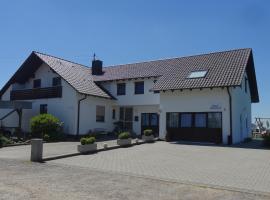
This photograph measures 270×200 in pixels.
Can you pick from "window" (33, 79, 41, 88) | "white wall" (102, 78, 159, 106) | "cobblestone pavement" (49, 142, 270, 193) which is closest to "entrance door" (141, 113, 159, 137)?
"white wall" (102, 78, 159, 106)

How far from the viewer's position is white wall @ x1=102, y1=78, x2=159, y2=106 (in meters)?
27.1

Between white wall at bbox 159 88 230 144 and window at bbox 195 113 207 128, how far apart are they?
353 mm

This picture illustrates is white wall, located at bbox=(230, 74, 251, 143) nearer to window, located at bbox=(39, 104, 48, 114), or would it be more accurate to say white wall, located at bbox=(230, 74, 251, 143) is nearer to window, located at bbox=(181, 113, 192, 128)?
window, located at bbox=(181, 113, 192, 128)

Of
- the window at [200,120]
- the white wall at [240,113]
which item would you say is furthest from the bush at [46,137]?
the white wall at [240,113]

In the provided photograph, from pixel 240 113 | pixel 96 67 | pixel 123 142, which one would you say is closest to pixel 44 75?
pixel 96 67

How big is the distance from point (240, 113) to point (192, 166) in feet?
42.1

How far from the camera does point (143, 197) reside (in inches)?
303

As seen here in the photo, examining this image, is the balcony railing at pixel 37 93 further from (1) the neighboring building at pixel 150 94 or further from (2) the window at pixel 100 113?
(2) the window at pixel 100 113

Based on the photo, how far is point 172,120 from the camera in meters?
23.7

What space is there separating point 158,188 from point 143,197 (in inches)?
42.7

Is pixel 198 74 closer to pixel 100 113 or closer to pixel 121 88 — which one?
pixel 121 88

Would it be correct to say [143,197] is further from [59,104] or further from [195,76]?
[59,104]

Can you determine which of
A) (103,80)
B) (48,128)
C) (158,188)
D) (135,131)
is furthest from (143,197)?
(103,80)

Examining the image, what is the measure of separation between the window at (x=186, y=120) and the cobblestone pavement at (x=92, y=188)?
1283 centimetres
